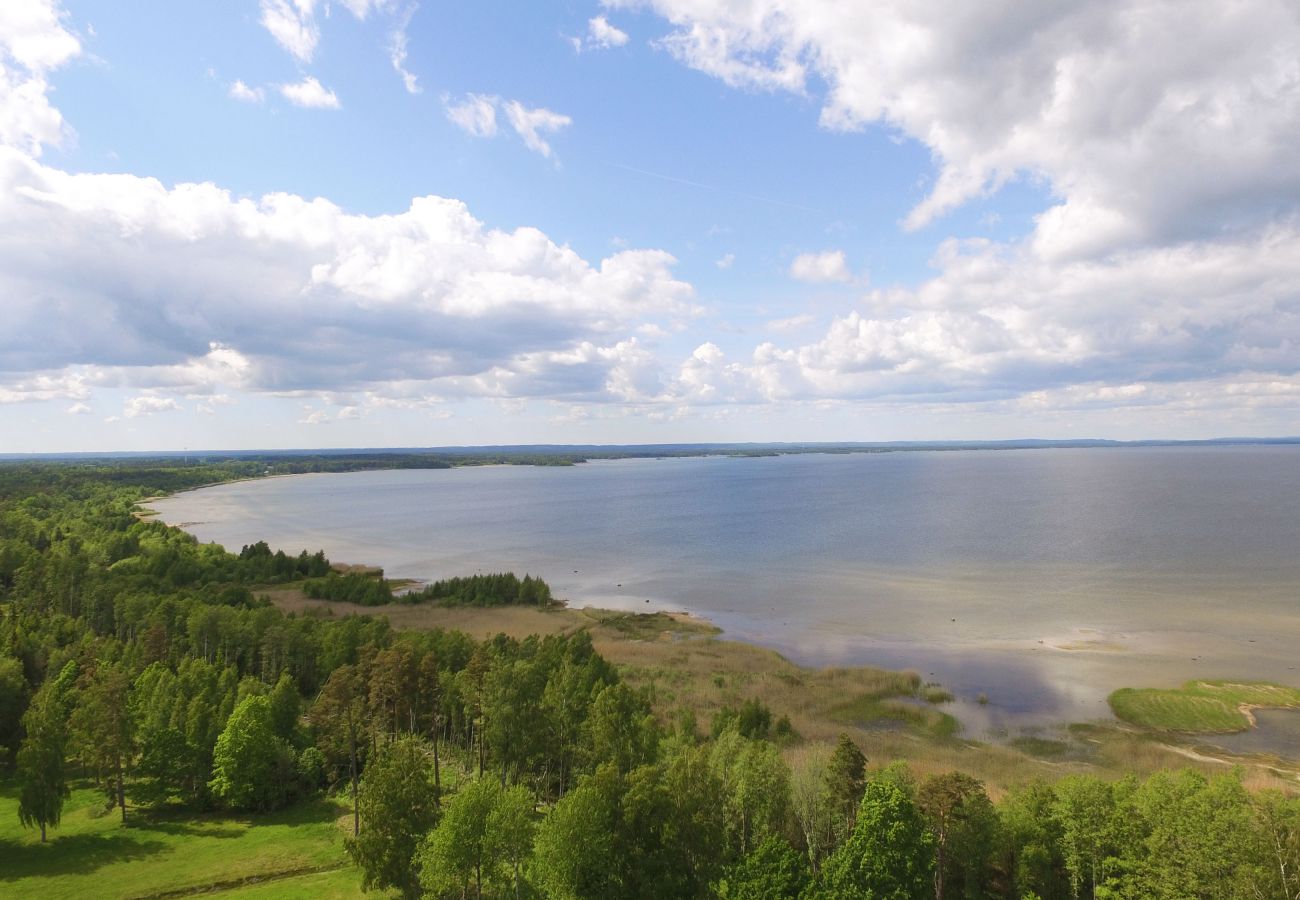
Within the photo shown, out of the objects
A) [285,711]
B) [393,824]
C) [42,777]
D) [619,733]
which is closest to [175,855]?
[42,777]

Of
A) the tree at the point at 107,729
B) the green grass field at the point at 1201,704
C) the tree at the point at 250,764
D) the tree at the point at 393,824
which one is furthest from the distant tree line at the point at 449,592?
the green grass field at the point at 1201,704

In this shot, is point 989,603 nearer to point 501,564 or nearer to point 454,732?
point 454,732

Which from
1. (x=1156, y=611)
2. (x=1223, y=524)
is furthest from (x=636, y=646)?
(x=1223, y=524)

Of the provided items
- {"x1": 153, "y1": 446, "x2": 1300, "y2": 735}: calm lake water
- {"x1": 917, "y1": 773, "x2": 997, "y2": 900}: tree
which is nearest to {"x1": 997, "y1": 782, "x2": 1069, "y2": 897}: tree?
{"x1": 917, "y1": 773, "x2": 997, "y2": 900}: tree

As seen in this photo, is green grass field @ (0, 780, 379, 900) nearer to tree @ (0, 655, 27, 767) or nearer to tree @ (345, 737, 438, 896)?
tree @ (345, 737, 438, 896)

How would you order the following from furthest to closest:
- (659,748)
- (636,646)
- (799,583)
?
(799,583) < (636,646) < (659,748)

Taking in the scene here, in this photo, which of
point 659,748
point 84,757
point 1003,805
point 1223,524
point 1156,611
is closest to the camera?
point 1003,805
